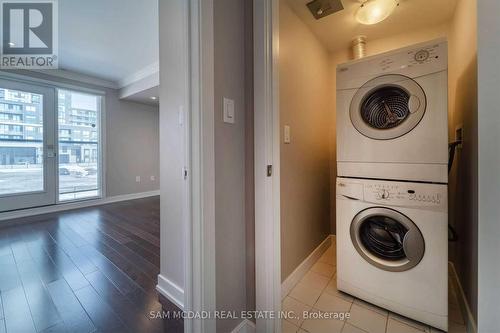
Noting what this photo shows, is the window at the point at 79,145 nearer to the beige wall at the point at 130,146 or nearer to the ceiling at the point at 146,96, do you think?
the beige wall at the point at 130,146

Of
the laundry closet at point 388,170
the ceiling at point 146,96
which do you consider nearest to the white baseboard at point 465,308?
the laundry closet at point 388,170

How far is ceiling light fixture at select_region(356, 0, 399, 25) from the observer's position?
1.49 meters

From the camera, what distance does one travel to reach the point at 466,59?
1.29 metres

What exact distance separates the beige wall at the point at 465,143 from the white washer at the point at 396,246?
0.16 m

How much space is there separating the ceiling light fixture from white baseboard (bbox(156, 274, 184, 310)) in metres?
2.46

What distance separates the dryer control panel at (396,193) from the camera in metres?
1.15

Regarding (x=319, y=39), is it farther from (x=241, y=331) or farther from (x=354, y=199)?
(x=241, y=331)

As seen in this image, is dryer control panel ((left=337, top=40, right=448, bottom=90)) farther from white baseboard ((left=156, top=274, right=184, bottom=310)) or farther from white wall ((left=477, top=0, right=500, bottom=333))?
white baseboard ((left=156, top=274, right=184, bottom=310))

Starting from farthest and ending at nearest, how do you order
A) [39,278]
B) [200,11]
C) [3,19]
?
[3,19] < [39,278] < [200,11]

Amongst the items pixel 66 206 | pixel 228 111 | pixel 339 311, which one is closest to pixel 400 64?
pixel 228 111

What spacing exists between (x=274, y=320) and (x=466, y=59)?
197 centimetres

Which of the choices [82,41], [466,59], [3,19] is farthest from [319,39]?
[3,19]

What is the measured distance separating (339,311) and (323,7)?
2.27 m

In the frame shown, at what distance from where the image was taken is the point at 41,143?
3.40 meters
